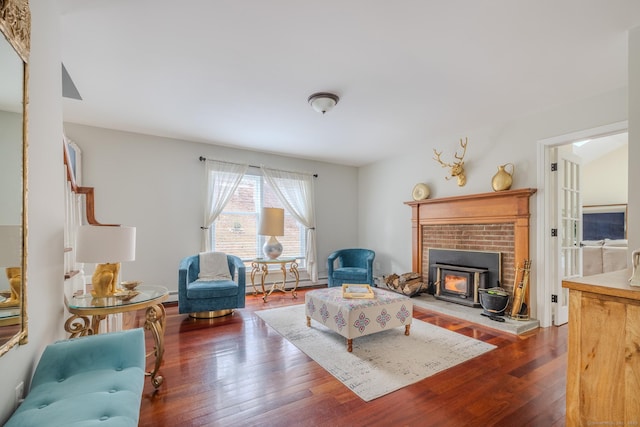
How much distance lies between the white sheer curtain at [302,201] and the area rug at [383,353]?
208 centimetres

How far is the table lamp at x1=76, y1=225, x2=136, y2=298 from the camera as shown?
1854mm

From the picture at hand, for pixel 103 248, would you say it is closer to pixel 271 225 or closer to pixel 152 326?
pixel 152 326

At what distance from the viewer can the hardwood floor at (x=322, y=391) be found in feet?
5.66

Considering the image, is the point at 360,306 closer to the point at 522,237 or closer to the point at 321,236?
the point at 522,237

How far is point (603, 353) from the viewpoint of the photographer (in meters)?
1.12

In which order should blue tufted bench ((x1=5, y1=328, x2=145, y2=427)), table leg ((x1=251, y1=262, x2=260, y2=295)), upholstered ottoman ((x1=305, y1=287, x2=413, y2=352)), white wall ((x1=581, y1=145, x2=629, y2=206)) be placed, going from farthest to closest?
white wall ((x1=581, y1=145, x2=629, y2=206))
table leg ((x1=251, y1=262, x2=260, y2=295))
upholstered ottoman ((x1=305, y1=287, x2=413, y2=352))
blue tufted bench ((x1=5, y1=328, x2=145, y2=427))

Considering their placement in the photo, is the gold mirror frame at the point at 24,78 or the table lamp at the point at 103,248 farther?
the table lamp at the point at 103,248

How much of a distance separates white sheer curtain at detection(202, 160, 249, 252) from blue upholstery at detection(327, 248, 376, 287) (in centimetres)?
199

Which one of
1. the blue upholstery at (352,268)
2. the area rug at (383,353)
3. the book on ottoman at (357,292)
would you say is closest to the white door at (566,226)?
the area rug at (383,353)

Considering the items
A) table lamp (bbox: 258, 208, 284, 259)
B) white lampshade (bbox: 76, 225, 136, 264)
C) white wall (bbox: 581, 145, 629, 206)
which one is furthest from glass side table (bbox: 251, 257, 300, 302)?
white wall (bbox: 581, 145, 629, 206)

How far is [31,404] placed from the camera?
43.9 inches

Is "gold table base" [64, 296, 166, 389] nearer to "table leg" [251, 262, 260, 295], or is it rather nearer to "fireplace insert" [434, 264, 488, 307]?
"table leg" [251, 262, 260, 295]

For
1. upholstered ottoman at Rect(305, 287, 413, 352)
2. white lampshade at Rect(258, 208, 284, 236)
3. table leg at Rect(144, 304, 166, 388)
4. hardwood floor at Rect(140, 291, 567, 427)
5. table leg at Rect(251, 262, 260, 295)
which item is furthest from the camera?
table leg at Rect(251, 262, 260, 295)

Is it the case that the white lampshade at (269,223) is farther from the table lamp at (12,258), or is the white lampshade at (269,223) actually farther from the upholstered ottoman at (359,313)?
the table lamp at (12,258)
